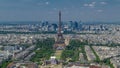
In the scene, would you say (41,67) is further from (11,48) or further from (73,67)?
(11,48)

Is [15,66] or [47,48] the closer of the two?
[15,66]

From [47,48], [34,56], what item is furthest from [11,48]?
[34,56]

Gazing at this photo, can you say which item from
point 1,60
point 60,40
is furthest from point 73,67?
point 60,40

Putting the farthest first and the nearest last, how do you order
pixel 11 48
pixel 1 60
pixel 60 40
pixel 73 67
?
pixel 60 40 → pixel 11 48 → pixel 1 60 → pixel 73 67

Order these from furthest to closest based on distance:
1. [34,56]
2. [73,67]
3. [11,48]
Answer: [11,48]
[34,56]
[73,67]

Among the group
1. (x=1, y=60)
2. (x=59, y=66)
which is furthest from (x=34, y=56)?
(x=59, y=66)

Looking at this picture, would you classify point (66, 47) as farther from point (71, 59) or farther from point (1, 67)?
point (1, 67)

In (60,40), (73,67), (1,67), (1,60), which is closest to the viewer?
(73,67)

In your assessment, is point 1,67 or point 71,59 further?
point 71,59

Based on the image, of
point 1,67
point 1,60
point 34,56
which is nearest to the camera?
point 1,67
